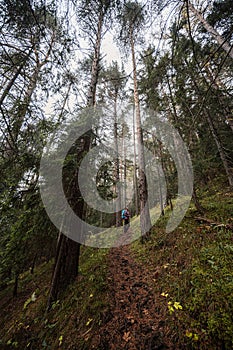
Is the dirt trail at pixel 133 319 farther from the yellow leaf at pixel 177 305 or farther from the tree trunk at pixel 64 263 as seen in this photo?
the tree trunk at pixel 64 263

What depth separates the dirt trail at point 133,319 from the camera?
2.11 meters

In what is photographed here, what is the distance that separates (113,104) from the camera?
12797mm

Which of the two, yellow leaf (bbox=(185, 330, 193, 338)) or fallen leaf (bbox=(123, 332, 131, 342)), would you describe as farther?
fallen leaf (bbox=(123, 332, 131, 342))

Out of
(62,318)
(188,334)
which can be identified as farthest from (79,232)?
(188,334)

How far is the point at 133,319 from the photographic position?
2.52 meters

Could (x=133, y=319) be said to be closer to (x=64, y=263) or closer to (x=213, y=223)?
(x=64, y=263)

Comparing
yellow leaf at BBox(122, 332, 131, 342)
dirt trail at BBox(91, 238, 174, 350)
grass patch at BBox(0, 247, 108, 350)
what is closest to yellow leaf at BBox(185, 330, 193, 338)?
dirt trail at BBox(91, 238, 174, 350)

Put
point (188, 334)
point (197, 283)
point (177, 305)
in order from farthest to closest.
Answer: point (197, 283)
point (177, 305)
point (188, 334)

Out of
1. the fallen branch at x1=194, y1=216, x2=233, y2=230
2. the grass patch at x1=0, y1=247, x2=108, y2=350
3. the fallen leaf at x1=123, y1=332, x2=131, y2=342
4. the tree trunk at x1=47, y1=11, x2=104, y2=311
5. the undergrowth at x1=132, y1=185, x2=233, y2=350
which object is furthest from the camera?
the fallen branch at x1=194, y1=216, x2=233, y2=230

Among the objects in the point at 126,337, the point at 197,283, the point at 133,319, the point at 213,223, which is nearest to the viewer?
the point at 126,337

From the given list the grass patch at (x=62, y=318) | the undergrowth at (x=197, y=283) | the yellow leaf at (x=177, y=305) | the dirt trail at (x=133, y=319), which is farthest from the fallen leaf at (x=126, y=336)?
the yellow leaf at (x=177, y=305)

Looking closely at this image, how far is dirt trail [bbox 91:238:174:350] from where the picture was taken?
6.91ft

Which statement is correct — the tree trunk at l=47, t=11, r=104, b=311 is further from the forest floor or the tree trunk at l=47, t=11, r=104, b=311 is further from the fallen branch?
the fallen branch

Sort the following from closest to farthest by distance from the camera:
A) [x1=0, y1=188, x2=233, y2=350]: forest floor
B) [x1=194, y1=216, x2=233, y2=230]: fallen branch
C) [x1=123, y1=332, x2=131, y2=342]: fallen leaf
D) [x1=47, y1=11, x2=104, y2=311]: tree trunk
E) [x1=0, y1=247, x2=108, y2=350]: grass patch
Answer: [x1=0, y1=188, x2=233, y2=350]: forest floor → [x1=123, y1=332, x2=131, y2=342]: fallen leaf → [x1=0, y1=247, x2=108, y2=350]: grass patch → [x1=47, y1=11, x2=104, y2=311]: tree trunk → [x1=194, y1=216, x2=233, y2=230]: fallen branch
